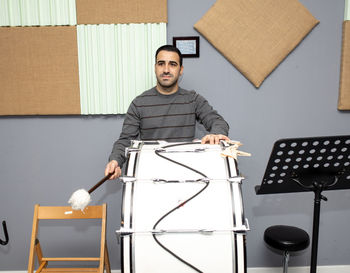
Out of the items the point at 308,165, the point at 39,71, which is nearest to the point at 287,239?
the point at 308,165

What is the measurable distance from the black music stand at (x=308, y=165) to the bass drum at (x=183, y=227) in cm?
26

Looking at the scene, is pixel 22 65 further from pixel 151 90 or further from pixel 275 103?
pixel 275 103

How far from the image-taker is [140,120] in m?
1.91

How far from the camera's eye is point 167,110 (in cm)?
188

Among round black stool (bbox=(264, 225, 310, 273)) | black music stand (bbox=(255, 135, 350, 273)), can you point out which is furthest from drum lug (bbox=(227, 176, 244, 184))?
round black stool (bbox=(264, 225, 310, 273))

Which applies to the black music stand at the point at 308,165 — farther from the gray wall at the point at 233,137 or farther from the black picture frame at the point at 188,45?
the black picture frame at the point at 188,45

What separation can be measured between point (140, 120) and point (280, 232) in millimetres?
1133

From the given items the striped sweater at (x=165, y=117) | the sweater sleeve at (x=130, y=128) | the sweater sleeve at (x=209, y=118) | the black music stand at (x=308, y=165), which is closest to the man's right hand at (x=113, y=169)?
the sweater sleeve at (x=130, y=128)

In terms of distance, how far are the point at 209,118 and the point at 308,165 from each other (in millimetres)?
668

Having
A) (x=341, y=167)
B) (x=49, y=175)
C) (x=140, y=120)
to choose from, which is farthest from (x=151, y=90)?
(x=341, y=167)

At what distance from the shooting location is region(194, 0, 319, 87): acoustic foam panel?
6.64ft

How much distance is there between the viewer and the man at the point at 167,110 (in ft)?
6.03

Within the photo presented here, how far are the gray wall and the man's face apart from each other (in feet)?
0.85

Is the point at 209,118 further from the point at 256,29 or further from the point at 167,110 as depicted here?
the point at 256,29
